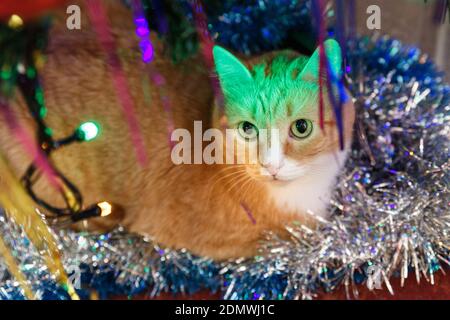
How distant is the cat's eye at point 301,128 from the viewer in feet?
2.12

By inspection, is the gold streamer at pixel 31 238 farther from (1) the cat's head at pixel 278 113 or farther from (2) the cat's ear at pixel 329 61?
(2) the cat's ear at pixel 329 61

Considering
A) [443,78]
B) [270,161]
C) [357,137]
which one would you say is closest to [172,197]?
[270,161]

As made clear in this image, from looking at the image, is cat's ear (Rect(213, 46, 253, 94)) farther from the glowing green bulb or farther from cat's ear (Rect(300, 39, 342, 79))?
the glowing green bulb

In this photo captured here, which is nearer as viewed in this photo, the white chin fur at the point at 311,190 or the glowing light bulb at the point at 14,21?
the glowing light bulb at the point at 14,21

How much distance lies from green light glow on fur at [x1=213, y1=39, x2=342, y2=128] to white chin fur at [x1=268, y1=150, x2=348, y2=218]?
0.10m

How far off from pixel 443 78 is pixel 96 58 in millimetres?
520

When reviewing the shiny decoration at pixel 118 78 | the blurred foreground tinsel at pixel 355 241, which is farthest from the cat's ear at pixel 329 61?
the shiny decoration at pixel 118 78

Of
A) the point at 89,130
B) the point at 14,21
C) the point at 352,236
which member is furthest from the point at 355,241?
the point at 14,21

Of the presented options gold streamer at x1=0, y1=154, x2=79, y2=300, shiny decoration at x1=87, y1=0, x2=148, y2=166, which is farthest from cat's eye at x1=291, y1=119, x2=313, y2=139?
gold streamer at x1=0, y1=154, x2=79, y2=300

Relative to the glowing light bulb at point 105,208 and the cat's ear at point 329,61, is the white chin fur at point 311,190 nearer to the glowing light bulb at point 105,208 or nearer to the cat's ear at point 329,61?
the cat's ear at point 329,61

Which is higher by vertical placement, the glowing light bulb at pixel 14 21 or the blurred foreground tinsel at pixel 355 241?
the glowing light bulb at pixel 14 21

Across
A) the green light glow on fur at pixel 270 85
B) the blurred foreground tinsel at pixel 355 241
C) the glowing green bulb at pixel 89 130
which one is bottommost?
the blurred foreground tinsel at pixel 355 241
